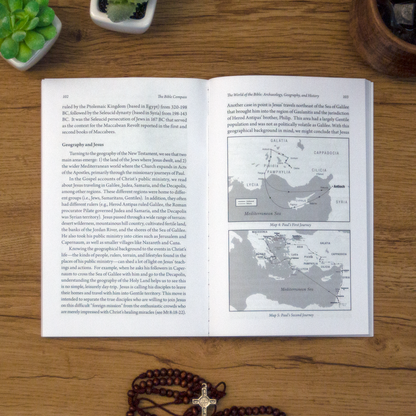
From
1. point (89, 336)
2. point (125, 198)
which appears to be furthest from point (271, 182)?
point (89, 336)

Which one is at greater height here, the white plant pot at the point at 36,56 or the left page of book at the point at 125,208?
the white plant pot at the point at 36,56

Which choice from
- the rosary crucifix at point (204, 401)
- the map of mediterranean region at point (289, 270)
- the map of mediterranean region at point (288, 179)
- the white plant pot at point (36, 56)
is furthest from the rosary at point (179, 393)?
the white plant pot at point (36, 56)

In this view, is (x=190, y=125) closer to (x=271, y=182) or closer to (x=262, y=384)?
(x=271, y=182)

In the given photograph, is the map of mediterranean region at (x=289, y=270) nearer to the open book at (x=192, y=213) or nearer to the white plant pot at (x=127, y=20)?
the open book at (x=192, y=213)

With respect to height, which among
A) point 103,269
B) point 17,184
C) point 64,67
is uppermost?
point 64,67

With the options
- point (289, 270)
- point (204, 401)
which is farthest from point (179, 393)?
point (289, 270)

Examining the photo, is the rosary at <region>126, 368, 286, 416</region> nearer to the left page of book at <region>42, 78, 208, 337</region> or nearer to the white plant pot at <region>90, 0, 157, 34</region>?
the left page of book at <region>42, 78, 208, 337</region>
